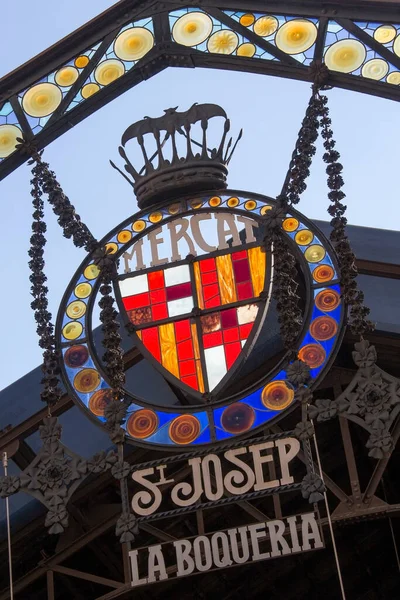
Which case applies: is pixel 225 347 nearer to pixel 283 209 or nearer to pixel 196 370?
pixel 196 370

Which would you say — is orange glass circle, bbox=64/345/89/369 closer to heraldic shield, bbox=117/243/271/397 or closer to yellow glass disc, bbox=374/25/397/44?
heraldic shield, bbox=117/243/271/397

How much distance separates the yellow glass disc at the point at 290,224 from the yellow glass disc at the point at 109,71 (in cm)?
249

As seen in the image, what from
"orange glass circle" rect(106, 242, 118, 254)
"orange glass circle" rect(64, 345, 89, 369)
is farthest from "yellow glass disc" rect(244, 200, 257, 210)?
"orange glass circle" rect(64, 345, 89, 369)

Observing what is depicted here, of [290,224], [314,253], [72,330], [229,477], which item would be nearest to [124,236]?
[72,330]

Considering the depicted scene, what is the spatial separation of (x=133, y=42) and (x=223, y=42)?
105 centimetres

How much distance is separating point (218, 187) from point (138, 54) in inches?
67.5

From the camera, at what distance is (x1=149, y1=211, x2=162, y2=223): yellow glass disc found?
14422mm

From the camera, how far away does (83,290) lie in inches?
553

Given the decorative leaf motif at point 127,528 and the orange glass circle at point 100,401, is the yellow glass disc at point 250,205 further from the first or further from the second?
the decorative leaf motif at point 127,528

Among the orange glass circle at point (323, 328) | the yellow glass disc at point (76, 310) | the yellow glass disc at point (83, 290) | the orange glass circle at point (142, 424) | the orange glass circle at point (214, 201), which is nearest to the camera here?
the orange glass circle at point (142, 424)

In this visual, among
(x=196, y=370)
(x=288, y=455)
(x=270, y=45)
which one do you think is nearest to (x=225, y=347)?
(x=196, y=370)

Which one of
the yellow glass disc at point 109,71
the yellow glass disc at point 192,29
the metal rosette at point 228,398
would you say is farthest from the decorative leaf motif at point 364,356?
the yellow glass disc at point 109,71

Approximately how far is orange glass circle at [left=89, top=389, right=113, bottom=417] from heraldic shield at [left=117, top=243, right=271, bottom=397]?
2.00 feet

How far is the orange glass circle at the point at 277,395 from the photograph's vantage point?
12914mm
